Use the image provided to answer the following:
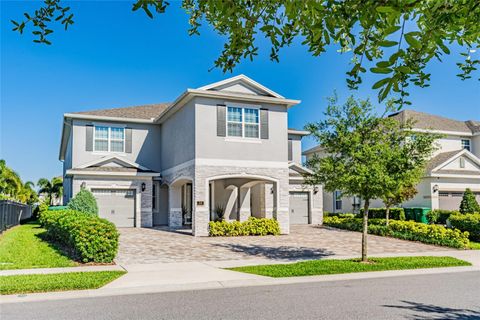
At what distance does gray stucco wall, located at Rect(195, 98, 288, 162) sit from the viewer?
848 inches

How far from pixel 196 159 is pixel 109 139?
8.47 m

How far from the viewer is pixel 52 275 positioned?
1087 centimetres

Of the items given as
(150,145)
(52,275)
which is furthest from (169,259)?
(150,145)

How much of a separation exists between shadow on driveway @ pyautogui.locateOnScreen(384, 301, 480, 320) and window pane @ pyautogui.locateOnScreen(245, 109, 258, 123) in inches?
598

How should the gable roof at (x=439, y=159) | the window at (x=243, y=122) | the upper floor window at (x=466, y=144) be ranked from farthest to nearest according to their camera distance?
the upper floor window at (x=466, y=144) → the gable roof at (x=439, y=159) → the window at (x=243, y=122)

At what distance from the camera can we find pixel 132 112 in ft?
95.2

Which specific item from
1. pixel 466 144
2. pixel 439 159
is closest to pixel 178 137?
pixel 439 159

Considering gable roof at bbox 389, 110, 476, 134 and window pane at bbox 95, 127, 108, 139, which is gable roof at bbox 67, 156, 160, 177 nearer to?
window pane at bbox 95, 127, 108, 139

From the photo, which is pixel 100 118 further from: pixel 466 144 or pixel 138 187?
pixel 466 144

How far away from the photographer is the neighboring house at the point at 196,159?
21.8 meters

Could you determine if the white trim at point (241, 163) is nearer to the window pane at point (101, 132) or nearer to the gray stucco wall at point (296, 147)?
the window pane at point (101, 132)

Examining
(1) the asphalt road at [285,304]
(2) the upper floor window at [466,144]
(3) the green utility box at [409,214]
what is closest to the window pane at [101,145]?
(1) the asphalt road at [285,304]

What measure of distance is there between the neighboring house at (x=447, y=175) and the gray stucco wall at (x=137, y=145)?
39.4 feet

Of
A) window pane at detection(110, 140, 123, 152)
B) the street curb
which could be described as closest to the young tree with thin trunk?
the street curb
